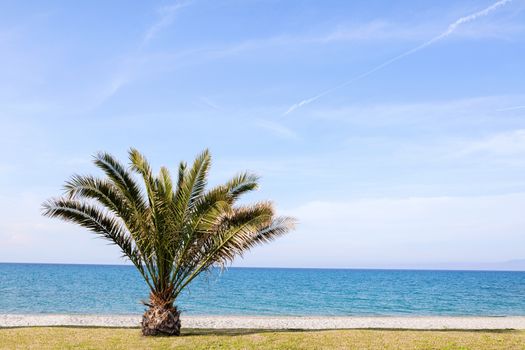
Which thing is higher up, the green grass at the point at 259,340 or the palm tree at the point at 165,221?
the palm tree at the point at 165,221

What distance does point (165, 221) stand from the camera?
17.2m

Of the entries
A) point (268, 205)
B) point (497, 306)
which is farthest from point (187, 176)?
point (497, 306)

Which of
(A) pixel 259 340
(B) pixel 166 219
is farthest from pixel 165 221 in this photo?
(A) pixel 259 340

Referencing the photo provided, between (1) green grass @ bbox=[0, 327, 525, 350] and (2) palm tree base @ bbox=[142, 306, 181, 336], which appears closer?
(1) green grass @ bbox=[0, 327, 525, 350]

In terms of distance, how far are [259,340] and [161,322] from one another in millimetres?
3585

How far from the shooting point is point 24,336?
55.0 ft

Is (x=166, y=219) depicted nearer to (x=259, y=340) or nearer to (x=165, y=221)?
(x=165, y=221)

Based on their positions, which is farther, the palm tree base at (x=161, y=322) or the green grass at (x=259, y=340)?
the palm tree base at (x=161, y=322)

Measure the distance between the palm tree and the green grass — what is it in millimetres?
1450

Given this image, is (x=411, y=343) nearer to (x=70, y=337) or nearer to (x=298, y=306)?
(x=70, y=337)

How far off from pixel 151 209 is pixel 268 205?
4049 mm

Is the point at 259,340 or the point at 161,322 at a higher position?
the point at 161,322

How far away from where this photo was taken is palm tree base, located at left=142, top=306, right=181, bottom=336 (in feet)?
55.9

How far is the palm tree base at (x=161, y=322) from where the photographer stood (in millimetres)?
17031
